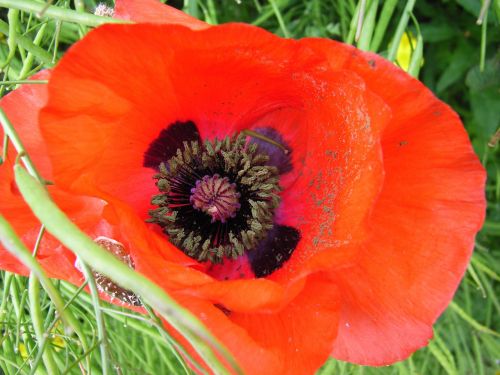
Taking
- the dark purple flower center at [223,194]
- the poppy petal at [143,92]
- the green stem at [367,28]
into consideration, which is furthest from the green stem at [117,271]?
the green stem at [367,28]

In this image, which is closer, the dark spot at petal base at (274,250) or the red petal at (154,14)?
the red petal at (154,14)

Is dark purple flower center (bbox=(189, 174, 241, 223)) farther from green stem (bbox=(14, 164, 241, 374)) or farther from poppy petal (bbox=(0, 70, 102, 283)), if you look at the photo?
green stem (bbox=(14, 164, 241, 374))

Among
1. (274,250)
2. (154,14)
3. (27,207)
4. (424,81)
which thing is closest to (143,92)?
(154,14)

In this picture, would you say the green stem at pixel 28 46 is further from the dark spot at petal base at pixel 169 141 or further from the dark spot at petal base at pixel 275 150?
the dark spot at petal base at pixel 275 150

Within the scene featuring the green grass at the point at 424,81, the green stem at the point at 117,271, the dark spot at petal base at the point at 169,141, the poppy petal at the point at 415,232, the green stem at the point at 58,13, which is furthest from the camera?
the green grass at the point at 424,81

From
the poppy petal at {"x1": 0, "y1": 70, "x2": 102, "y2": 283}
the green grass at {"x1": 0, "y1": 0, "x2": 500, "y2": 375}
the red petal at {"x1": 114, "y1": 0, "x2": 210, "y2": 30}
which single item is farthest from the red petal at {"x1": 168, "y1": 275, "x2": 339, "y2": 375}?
the green grass at {"x1": 0, "y1": 0, "x2": 500, "y2": 375}

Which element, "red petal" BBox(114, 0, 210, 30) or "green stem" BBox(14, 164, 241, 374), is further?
"red petal" BBox(114, 0, 210, 30)

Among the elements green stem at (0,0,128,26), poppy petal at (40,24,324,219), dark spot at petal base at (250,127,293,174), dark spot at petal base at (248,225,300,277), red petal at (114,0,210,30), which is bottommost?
dark spot at petal base at (248,225,300,277)

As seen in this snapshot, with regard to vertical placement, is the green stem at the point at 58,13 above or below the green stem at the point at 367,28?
above
